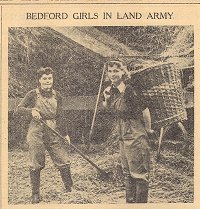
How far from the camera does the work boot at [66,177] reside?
1.31 metres

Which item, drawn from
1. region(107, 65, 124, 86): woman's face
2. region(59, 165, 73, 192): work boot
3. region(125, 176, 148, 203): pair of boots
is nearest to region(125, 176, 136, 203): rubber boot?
region(125, 176, 148, 203): pair of boots

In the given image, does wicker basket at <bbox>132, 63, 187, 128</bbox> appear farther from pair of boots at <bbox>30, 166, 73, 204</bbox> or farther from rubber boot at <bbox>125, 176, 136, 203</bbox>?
pair of boots at <bbox>30, 166, 73, 204</bbox>

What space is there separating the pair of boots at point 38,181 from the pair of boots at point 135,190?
6.0 inches

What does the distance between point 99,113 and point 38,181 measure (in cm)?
24

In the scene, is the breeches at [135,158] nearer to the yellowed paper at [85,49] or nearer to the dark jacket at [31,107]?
the yellowed paper at [85,49]

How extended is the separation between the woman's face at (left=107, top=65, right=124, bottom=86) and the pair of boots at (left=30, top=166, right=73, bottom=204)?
264 millimetres

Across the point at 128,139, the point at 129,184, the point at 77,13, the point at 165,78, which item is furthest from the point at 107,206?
the point at 77,13

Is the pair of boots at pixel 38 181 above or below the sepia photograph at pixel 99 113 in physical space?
below

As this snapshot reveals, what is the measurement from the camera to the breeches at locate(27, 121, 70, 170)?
1.31 m

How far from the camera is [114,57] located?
131 cm

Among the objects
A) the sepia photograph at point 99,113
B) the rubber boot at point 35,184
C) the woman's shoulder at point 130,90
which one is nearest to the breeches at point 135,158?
the sepia photograph at point 99,113

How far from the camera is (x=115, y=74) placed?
1.31 m

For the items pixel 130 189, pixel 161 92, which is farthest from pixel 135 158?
pixel 161 92

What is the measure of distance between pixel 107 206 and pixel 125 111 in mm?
260
